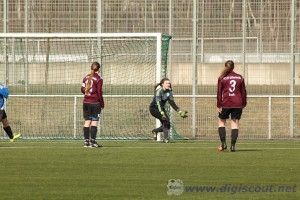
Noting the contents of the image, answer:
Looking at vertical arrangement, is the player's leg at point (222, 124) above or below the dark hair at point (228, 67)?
below

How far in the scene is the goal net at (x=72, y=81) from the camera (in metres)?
26.2

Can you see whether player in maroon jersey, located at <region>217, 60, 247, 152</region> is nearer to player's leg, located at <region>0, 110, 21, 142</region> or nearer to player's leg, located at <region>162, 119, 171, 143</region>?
player's leg, located at <region>162, 119, 171, 143</region>

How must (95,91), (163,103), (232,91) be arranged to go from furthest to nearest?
(163,103) < (95,91) < (232,91)

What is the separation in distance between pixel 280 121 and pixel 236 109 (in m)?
8.30

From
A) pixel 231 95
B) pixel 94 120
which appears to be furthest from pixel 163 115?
pixel 231 95

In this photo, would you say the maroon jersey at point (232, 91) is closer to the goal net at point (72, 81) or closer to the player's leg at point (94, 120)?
the player's leg at point (94, 120)

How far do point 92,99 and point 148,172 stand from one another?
5.46 m

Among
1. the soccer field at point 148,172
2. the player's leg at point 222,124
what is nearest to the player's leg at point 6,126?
the soccer field at point 148,172

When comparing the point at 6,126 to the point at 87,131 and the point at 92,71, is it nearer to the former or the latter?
the point at 87,131

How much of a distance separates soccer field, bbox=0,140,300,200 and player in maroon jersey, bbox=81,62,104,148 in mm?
528

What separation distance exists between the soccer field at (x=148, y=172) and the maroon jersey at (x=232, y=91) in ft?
3.19

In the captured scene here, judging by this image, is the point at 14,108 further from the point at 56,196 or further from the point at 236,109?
the point at 56,196

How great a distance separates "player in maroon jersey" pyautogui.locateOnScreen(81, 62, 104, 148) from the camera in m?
20.4

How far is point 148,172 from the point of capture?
Answer: 15.3 metres
